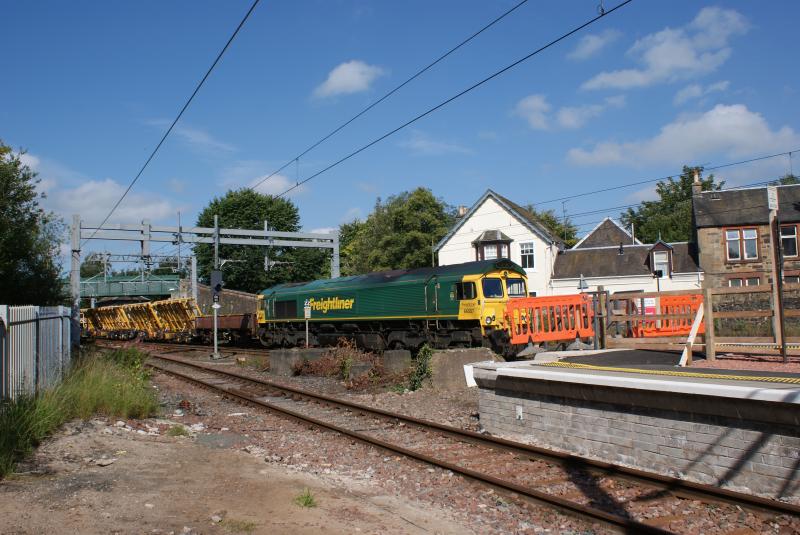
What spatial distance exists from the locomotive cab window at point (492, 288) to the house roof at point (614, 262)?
880 inches

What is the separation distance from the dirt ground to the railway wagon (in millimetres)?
11506

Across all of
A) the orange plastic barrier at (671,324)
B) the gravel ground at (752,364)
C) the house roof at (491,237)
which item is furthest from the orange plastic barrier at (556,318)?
the house roof at (491,237)

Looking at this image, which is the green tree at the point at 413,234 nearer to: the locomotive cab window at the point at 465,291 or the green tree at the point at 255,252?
the green tree at the point at 255,252

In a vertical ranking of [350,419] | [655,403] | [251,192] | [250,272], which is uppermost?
[251,192]

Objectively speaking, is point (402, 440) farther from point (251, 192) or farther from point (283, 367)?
point (251, 192)

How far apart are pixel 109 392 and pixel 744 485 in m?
9.73

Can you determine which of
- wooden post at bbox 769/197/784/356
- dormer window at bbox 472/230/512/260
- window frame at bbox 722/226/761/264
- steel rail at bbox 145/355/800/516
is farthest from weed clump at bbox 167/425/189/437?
window frame at bbox 722/226/761/264

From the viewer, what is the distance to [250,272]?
201 feet

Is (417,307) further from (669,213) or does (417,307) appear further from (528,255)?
(669,213)

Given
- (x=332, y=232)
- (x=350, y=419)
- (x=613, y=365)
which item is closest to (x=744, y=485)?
(x=613, y=365)

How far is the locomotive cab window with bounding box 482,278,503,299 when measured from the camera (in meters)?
19.4

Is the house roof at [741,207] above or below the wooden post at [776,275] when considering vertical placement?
above

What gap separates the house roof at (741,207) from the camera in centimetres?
3803

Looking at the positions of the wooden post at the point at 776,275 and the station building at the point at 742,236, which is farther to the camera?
the station building at the point at 742,236
